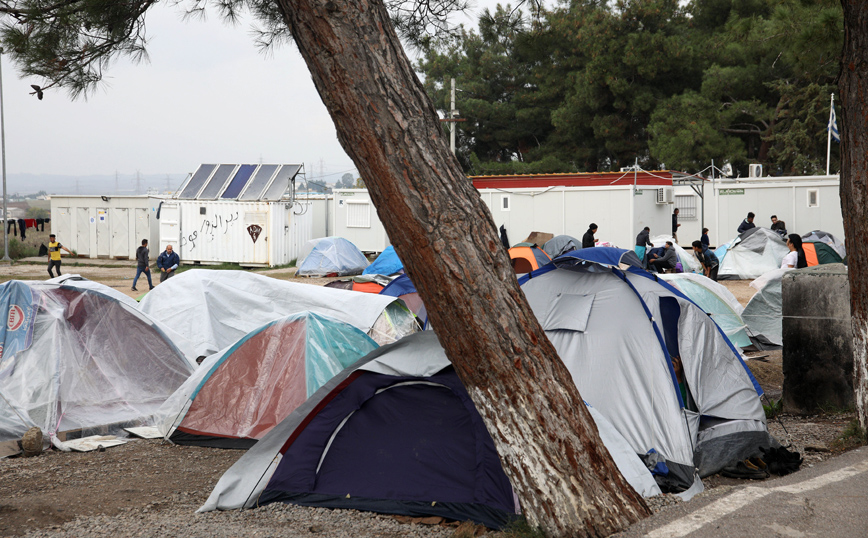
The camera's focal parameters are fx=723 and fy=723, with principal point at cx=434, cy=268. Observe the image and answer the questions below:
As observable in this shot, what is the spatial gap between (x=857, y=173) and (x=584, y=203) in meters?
14.8

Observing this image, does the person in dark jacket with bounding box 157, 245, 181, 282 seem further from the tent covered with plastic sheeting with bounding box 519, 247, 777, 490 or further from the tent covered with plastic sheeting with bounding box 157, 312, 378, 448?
the tent covered with plastic sheeting with bounding box 519, 247, 777, 490

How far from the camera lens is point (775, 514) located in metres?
3.58

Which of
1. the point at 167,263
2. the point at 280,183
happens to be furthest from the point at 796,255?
the point at 280,183

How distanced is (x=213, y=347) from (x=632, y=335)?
5.49 meters

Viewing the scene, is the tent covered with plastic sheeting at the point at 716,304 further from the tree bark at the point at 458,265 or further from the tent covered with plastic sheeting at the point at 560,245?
the tent covered with plastic sheeting at the point at 560,245

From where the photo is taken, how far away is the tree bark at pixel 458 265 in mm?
3477

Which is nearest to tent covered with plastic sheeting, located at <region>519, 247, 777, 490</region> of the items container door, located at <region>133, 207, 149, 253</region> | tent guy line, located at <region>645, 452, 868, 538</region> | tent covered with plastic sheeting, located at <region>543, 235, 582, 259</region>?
tent guy line, located at <region>645, 452, 868, 538</region>

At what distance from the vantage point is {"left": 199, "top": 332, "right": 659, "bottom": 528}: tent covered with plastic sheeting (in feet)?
15.7

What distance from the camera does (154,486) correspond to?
571 centimetres

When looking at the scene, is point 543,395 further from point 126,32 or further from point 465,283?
point 126,32

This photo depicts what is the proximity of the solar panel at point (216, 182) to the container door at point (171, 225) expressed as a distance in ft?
3.20

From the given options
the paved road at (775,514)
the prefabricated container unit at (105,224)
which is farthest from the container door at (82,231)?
the paved road at (775,514)

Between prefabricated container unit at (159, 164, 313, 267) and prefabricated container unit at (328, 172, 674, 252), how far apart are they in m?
6.66

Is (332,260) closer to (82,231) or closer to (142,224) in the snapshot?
(142,224)
